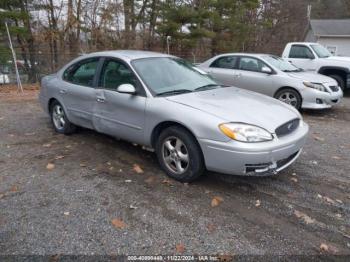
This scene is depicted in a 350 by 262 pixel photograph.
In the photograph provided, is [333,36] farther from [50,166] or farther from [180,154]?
[50,166]

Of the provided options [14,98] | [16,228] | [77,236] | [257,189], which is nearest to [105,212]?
[77,236]

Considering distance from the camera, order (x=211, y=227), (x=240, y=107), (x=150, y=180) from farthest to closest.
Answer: (x=150, y=180) < (x=240, y=107) < (x=211, y=227)

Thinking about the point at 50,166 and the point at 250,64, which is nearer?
the point at 50,166

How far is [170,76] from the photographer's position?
15.1ft

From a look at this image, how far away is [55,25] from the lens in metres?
15.2

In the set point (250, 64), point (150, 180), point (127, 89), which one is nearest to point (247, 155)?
point (150, 180)

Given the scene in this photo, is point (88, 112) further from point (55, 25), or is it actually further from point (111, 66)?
point (55, 25)

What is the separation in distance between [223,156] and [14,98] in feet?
28.8

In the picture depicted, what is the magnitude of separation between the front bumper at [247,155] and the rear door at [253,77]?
15.7ft

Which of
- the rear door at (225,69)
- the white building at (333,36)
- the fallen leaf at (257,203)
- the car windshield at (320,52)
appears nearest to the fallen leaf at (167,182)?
the fallen leaf at (257,203)

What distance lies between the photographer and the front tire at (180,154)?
3729 mm

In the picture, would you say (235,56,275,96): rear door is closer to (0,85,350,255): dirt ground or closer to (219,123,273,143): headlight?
(0,85,350,255): dirt ground

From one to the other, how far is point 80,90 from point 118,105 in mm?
1019

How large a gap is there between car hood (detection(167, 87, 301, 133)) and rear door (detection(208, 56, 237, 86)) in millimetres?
4492
